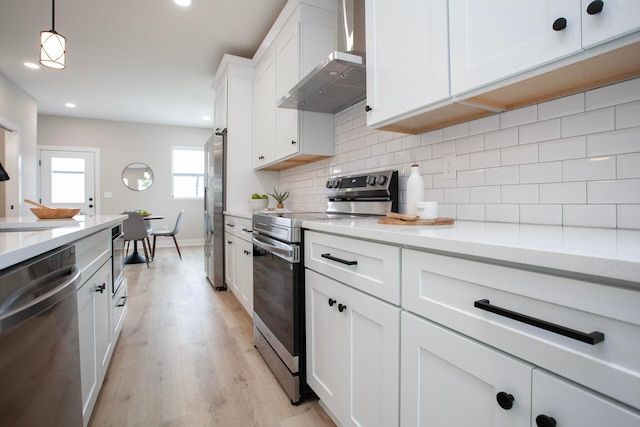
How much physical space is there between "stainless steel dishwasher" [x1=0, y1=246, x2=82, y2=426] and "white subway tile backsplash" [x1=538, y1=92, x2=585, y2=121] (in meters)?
1.58

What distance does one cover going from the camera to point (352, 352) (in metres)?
1.19

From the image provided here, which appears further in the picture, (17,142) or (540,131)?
(17,142)

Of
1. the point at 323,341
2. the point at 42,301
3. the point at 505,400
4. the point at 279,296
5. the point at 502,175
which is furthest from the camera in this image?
the point at 279,296

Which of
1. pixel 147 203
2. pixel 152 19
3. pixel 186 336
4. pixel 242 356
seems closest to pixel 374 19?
pixel 242 356

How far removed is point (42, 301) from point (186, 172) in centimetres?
703

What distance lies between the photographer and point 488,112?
1.31 meters

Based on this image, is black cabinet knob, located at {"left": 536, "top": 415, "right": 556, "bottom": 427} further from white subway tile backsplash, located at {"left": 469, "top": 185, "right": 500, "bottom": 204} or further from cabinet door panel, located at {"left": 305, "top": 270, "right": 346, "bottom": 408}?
white subway tile backsplash, located at {"left": 469, "top": 185, "right": 500, "bottom": 204}

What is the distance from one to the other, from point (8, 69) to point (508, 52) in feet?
19.1

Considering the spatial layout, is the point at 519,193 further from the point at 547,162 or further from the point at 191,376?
the point at 191,376

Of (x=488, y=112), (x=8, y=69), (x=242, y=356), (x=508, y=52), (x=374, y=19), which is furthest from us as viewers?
(x=8, y=69)

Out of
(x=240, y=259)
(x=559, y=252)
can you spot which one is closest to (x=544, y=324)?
(x=559, y=252)

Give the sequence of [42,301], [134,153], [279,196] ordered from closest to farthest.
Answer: [42,301] → [279,196] → [134,153]

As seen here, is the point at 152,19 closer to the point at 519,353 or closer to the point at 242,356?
the point at 242,356

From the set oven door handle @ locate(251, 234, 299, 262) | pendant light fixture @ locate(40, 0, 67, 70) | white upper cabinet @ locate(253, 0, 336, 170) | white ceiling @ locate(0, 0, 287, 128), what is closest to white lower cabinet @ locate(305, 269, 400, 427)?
oven door handle @ locate(251, 234, 299, 262)
